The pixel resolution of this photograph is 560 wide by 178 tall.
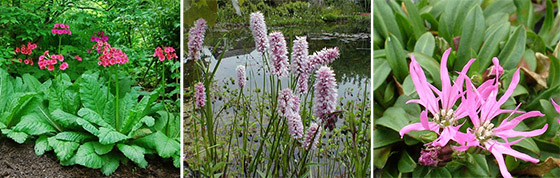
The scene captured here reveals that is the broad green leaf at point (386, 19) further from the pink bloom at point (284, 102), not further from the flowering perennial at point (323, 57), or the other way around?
the pink bloom at point (284, 102)

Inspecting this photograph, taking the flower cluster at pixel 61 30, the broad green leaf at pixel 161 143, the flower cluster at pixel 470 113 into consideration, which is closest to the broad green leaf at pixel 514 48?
the flower cluster at pixel 470 113

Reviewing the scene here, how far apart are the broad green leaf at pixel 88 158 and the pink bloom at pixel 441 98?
5.06 feet

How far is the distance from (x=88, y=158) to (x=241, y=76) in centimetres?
102

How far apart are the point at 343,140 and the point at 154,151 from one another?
1094 mm

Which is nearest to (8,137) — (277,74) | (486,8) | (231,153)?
(231,153)

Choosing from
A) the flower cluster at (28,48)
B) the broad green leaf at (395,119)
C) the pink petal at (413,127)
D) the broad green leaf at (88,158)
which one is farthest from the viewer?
the flower cluster at (28,48)

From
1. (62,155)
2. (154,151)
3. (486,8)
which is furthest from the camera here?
(154,151)

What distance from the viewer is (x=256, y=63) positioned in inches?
37.3

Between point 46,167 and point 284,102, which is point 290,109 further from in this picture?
point 46,167

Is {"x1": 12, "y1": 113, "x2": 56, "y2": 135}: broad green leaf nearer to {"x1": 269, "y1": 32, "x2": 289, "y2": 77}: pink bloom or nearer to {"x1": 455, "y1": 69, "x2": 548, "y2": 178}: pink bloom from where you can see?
{"x1": 269, "y1": 32, "x2": 289, "y2": 77}: pink bloom

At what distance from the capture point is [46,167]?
1.75m

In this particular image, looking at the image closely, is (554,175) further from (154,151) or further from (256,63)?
(154,151)

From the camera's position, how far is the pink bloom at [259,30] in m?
0.93

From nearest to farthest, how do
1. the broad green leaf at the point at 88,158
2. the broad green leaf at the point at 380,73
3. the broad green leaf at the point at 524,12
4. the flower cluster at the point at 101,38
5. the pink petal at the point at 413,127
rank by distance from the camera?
the pink petal at the point at 413,127 < the broad green leaf at the point at 380,73 < the broad green leaf at the point at 524,12 < the broad green leaf at the point at 88,158 < the flower cluster at the point at 101,38
